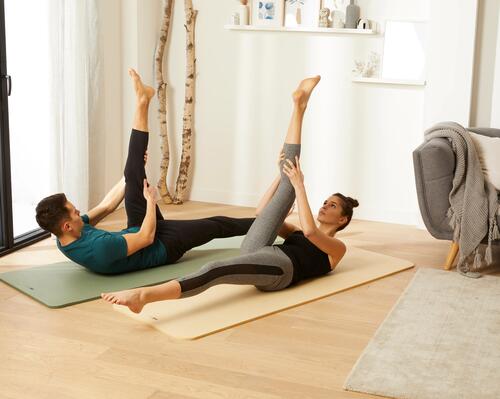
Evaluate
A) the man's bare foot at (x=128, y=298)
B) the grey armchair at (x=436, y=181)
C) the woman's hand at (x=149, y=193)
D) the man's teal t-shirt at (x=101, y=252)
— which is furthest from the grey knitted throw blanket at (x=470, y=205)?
the man's bare foot at (x=128, y=298)

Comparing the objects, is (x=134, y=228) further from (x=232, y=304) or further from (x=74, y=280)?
(x=232, y=304)

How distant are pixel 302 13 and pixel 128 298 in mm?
2910

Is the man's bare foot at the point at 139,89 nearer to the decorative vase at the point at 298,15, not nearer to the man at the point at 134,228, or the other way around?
the man at the point at 134,228

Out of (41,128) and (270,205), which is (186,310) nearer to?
(270,205)

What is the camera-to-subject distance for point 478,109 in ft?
15.4

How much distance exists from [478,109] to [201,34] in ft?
6.64

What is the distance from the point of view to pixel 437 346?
293cm

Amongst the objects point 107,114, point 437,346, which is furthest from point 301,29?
point 437,346

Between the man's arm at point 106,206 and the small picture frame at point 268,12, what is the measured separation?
1877 mm

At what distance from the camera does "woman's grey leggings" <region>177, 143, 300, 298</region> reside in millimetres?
3076

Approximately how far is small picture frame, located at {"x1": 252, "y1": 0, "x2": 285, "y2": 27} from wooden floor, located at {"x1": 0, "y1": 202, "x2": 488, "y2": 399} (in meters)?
2.27

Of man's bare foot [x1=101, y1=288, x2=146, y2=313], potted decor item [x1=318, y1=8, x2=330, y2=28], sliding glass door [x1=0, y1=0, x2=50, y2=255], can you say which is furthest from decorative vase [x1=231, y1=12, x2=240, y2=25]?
man's bare foot [x1=101, y1=288, x2=146, y2=313]

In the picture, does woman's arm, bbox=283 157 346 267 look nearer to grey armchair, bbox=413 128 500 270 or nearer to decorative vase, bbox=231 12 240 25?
grey armchair, bbox=413 128 500 270

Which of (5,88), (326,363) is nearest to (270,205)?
(326,363)
